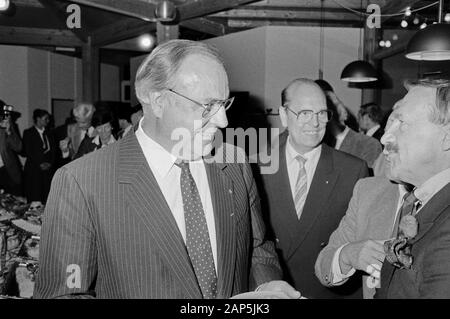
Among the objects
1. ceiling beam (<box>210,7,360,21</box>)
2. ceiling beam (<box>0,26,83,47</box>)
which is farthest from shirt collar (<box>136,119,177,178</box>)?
ceiling beam (<box>0,26,83,47</box>)

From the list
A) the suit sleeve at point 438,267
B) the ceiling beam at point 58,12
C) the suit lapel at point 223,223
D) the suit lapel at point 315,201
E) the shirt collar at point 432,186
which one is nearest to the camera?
the suit sleeve at point 438,267

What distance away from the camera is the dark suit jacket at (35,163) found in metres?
6.43

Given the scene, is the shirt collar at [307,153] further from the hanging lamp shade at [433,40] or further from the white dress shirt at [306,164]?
the hanging lamp shade at [433,40]

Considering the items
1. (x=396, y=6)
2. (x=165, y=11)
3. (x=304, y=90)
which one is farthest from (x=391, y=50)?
(x=304, y=90)

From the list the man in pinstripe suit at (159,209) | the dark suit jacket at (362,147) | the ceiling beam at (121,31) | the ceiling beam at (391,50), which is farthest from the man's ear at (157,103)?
the ceiling beam at (391,50)

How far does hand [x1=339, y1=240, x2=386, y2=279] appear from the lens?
1.39 m

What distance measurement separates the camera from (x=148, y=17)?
600 centimetres

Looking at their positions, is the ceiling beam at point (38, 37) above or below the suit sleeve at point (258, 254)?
above

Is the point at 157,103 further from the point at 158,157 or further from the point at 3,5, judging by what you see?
the point at 3,5

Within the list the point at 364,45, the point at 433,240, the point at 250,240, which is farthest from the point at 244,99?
the point at 433,240

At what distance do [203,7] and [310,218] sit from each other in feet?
13.6

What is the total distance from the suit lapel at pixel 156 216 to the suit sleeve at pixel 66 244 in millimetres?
147

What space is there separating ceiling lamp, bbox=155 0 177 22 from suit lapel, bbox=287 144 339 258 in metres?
4.05

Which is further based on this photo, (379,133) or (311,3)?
(311,3)
